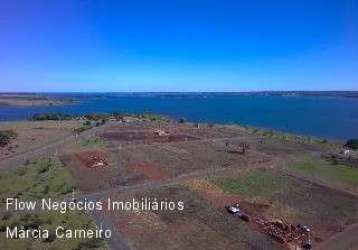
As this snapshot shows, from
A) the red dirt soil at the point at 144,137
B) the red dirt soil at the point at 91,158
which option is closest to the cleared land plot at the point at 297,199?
the red dirt soil at the point at 91,158

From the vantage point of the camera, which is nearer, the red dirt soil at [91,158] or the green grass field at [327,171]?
the green grass field at [327,171]

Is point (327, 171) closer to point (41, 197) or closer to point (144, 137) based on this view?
point (41, 197)

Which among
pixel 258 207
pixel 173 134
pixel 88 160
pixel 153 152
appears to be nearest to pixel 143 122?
pixel 173 134

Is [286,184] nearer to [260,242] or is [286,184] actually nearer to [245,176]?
[245,176]

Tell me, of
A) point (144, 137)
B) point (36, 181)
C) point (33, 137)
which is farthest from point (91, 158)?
point (33, 137)

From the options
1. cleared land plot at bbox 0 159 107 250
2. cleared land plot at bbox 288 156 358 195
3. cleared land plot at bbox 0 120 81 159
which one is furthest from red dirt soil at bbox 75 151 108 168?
cleared land plot at bbox 288 156 358 195

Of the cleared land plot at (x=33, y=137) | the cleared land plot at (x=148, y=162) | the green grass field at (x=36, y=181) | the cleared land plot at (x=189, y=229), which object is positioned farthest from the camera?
the cleared land plot at (x=33, y=137)

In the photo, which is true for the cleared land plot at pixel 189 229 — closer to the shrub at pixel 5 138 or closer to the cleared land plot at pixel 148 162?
the cleared land plot at pixel 148 162

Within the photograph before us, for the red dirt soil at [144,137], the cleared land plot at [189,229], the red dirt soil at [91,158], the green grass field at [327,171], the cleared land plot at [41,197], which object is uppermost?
the cleared land plot at [41,197]

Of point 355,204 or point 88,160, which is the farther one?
point 88,160

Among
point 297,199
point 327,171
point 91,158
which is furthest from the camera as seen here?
point 91,158

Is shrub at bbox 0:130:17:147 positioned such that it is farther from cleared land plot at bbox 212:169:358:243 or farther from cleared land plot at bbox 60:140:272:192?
cleared land plot at bbox 212:169:358:243
